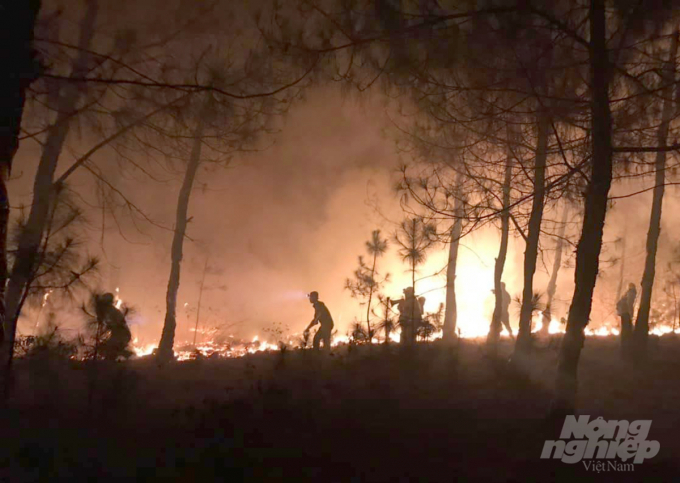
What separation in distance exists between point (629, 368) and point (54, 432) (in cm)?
1026

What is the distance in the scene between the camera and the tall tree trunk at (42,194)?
213 inches

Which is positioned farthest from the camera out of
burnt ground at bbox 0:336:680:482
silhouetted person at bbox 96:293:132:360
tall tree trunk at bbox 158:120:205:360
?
tall tree trunk at bbox 158:120:205:360

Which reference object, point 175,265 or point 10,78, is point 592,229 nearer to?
point 10,78

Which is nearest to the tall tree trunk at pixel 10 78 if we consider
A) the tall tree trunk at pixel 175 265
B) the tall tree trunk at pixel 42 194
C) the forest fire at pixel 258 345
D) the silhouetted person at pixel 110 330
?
the tall tree trunk at pixel 42 194

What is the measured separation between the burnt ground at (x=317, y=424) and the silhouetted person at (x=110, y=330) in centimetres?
32

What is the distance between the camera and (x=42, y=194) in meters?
7.88

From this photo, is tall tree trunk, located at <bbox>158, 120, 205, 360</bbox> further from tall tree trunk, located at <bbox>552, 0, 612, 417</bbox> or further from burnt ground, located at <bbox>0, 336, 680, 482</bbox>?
tall tree trunk, located at <bbox>552, 0, 612, 417</bbox>

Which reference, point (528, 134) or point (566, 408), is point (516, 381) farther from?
point (528, 134)

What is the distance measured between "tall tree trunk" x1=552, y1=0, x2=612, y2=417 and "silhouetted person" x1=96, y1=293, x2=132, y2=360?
5673mm

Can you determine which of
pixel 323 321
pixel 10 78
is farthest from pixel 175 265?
pixel 10 78

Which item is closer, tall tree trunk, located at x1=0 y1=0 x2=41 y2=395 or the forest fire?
tall tree trunk, located at x1=0 y1=0 x2=41 y2=395

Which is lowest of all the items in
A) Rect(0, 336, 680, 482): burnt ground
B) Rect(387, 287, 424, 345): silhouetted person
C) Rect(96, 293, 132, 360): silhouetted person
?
Rect(0, 336, 680, 482): burnt ground

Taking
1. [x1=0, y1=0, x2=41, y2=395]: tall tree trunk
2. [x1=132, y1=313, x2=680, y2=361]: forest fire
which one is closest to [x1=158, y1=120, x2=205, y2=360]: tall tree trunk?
[x1=132, y1=313, x2=680, y2=361]: forest fire

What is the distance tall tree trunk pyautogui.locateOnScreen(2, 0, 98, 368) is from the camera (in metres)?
5.41
